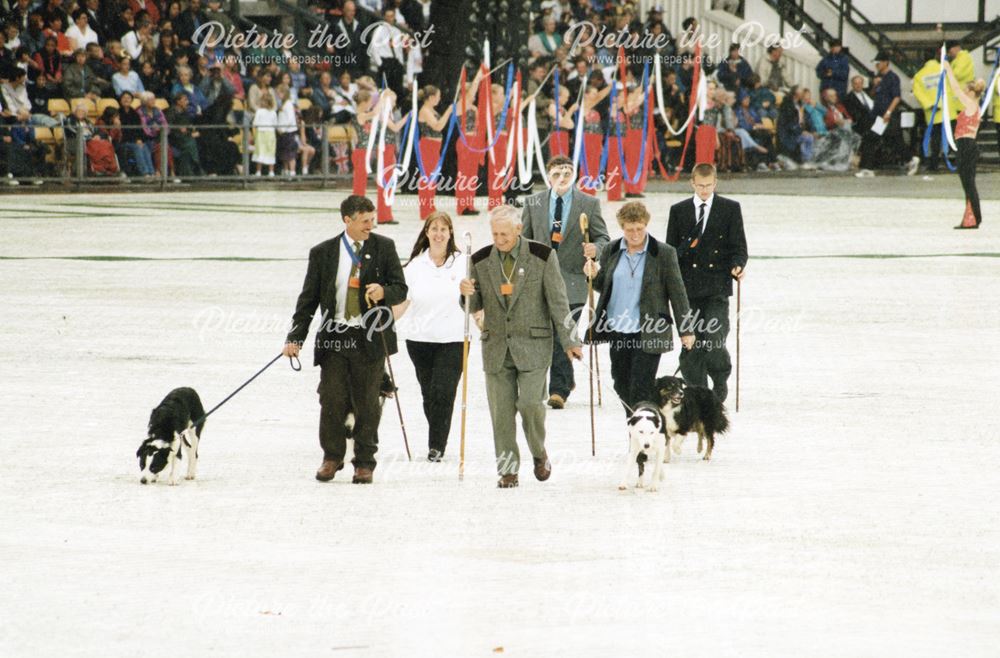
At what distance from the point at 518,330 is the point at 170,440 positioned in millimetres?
1860

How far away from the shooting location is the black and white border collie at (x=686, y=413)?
1084 cm

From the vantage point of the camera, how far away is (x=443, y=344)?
1117cm

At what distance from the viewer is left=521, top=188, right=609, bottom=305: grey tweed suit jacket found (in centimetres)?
1286

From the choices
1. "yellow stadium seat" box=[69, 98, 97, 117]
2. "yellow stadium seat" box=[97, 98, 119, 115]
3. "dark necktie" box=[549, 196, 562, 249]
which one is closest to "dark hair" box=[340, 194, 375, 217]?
"dark necktie" box=[549, 196, 562, 249]

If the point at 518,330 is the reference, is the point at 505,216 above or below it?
above

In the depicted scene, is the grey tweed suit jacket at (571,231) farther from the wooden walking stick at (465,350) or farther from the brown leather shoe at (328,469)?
the brown leather shoe at (328,469)

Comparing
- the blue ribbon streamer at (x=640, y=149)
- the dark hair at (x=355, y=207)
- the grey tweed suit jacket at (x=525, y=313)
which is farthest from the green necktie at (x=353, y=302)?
the blue ribbon streamer at (x=640, y=149)

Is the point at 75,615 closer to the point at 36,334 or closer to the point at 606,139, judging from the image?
the point at 36,334

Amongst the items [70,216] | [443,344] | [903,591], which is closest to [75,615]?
[903,591]

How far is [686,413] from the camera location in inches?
427

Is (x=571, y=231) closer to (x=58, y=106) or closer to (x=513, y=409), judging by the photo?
(x=513, y=409)

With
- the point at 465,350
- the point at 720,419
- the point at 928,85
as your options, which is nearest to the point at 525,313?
the point at 465,350

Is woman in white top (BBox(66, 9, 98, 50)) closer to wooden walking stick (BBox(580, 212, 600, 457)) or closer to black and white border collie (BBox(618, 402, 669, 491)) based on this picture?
wooden walking stick (BBox(580, 212, 600, 457))

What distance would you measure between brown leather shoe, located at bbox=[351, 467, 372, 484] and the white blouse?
3.84 ft
